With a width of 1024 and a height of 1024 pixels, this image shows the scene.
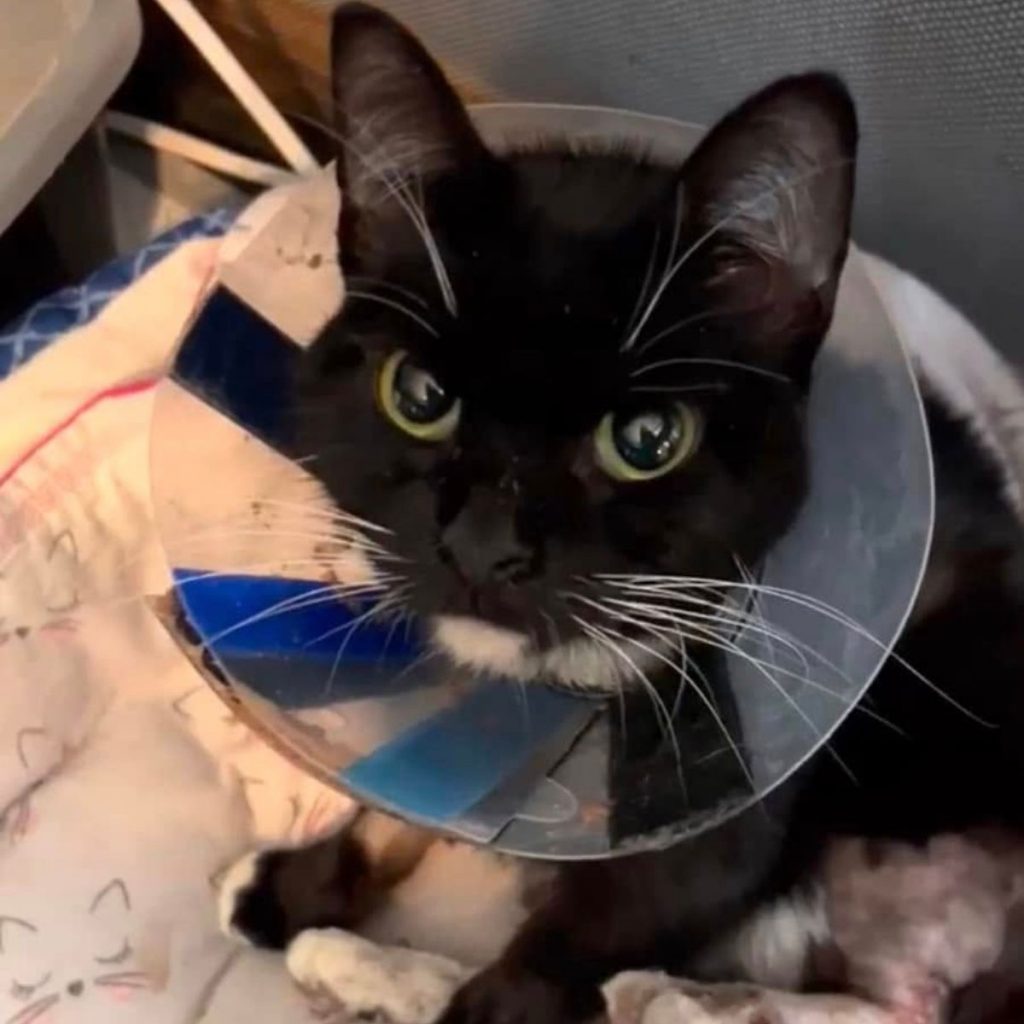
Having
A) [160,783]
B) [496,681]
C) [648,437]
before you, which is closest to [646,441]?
[648,437]

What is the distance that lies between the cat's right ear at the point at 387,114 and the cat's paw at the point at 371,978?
448 millimetres

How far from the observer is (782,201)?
33.5 inches

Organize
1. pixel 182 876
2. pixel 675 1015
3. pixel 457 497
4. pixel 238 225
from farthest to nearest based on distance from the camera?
pixel 238 225, pixel 182 876, pixel 675 1015, pixel 457 497

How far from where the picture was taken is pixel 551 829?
0.98 m

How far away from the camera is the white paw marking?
1137 millimetres

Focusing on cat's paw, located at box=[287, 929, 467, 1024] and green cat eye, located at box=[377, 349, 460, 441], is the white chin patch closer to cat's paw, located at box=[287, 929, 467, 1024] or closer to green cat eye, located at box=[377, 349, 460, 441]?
green cat eye, located at box=[377, 349, 460, 441]

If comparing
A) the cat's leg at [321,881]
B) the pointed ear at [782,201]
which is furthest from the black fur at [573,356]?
the cat's leg at [321,881]

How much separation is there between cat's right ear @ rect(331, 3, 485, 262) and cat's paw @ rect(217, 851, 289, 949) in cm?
45

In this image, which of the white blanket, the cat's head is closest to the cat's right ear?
the cat's head

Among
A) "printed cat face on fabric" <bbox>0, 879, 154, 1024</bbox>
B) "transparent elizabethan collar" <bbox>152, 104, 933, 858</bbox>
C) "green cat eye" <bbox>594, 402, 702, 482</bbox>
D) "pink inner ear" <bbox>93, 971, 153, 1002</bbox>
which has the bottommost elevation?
"pink inner ear" <bbox>93, 971, 153, 1002</bbox>

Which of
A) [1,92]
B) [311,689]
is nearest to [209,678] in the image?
[311,689]

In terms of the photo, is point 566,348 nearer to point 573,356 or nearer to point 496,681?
point 573,356

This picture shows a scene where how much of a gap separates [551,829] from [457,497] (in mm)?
229

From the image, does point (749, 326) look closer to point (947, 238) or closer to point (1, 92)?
point (947, 238)
